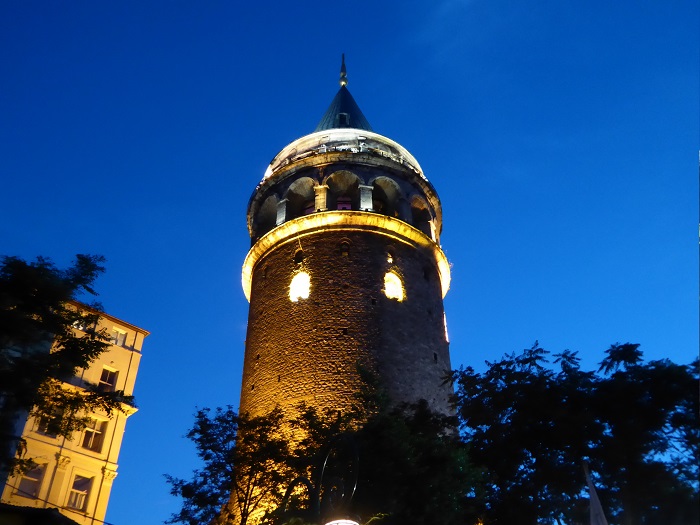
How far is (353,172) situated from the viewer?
30.7m

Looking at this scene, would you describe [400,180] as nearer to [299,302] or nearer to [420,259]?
[420,259]

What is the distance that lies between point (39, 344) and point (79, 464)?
10.1 meters

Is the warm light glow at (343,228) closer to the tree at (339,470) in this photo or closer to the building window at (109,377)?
the building window at (109,377)

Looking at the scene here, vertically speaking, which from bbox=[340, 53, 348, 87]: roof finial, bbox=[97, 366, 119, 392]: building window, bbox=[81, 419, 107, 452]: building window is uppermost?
bbox=[340, 53, 348, 87]: roof finial

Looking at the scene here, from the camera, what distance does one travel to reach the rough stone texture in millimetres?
24734

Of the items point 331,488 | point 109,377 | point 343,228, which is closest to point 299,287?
point 343,228

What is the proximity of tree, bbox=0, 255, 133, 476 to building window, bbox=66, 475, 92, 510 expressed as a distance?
8147 mm

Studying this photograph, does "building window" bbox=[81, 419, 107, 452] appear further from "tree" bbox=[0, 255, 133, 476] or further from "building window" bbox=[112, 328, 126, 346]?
"tree" bbox=[0, 255, 133, 476]

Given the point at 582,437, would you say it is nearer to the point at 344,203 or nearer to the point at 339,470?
the point at 339,470

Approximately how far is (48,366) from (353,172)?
18379 mm

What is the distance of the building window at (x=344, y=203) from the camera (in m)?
30.7

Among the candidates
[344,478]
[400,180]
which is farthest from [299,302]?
[344,478]

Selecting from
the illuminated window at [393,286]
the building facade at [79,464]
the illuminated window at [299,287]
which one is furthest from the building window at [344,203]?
the building facade at [79,464]

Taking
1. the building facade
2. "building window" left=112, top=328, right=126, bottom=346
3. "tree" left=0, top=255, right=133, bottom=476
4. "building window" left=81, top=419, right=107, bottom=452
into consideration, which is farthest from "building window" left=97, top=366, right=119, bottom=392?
"tree" left=0, top=255, right=133, bottom=476
